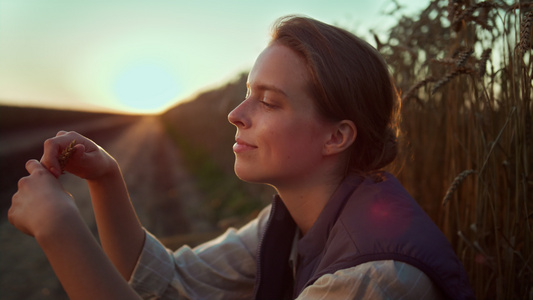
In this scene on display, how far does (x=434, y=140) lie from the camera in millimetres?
2592

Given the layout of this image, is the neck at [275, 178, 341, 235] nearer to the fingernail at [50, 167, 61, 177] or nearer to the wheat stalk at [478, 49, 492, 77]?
the wheat stalk at [478, 49, 492, 77]

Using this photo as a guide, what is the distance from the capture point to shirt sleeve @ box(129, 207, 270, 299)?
1748mm

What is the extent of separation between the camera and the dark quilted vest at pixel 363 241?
123 centimetres

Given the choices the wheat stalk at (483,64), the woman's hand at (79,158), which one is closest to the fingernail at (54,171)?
the woman's hand at (79,158)

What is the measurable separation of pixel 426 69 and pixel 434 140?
0.54m

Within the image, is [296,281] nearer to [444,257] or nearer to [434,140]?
[444,257]

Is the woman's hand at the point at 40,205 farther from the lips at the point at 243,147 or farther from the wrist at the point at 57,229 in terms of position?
the lips at the point at 243,147

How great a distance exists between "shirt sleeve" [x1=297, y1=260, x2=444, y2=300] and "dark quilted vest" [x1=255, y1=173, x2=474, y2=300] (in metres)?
0.02

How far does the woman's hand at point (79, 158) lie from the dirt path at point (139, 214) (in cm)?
208

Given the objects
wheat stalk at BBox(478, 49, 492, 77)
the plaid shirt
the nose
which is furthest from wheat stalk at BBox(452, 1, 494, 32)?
the plaid shirt

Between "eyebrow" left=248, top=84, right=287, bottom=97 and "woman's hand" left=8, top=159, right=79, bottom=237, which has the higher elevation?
"eyebrow" left=248, top=84, right=287, bottom=97

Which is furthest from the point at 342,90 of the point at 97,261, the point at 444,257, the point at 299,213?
the point at 97,261

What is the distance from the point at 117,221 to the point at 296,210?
0.71m

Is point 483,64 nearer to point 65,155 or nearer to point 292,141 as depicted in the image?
point 292,141
